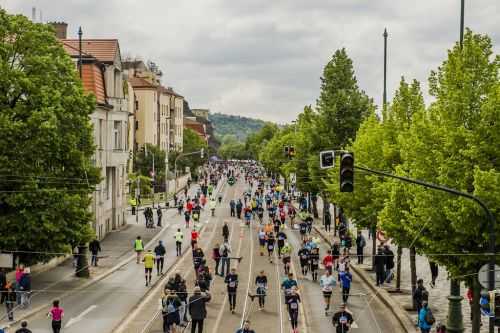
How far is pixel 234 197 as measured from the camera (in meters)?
100

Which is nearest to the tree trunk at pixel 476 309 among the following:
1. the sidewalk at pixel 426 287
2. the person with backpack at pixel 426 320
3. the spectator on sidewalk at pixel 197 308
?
the person with backpack at pixel 426 320

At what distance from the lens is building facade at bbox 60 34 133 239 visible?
163ft

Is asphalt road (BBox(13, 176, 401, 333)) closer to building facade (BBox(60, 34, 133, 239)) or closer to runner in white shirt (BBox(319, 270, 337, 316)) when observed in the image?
runner in white shirt (BBox(319, 270, 337, 316))

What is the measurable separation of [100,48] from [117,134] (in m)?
5.62

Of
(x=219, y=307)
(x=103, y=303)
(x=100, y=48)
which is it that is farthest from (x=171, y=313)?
(x=100, y=48)

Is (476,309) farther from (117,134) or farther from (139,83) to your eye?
(139,83)

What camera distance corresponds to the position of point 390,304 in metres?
28.6

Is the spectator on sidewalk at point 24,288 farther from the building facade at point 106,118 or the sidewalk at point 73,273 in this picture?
the building facade at point 106,118

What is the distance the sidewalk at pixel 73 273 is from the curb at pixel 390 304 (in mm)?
11266

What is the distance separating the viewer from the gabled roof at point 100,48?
173ft

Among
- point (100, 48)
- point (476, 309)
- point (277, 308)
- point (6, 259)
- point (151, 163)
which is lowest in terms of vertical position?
point (277, 308)

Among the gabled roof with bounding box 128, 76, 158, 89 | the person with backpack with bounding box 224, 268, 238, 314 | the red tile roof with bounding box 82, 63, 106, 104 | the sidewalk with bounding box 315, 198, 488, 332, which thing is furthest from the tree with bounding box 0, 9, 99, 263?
the gabled roof with bounding box 128, 76, 158, 89

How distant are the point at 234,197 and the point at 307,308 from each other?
71575 mm

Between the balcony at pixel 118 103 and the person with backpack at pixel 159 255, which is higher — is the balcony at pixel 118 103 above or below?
above
